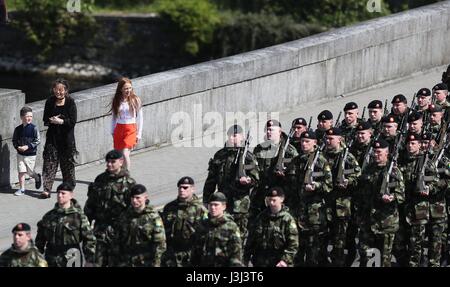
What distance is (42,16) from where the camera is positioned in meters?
47.7

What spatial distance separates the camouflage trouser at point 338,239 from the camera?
16281 mm

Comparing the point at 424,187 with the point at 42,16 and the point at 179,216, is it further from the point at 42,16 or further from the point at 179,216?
the point at 42,16

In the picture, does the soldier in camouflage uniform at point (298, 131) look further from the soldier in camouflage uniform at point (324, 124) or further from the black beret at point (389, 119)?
the black beret at point (389, 119)

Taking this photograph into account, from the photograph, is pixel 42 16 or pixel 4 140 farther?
pixel 42 16

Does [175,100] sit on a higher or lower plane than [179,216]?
higher

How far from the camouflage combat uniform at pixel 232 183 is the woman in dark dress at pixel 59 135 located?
7.67ft

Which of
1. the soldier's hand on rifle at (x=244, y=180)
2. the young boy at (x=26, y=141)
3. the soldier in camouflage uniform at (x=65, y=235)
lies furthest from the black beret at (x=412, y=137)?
the young boy at (x=26, y=141)

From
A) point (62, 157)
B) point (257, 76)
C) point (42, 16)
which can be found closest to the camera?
point (62, 157)

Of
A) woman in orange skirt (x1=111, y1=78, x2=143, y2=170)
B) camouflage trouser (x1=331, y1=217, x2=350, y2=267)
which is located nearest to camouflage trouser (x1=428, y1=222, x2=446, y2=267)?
camouflage trouser (x1=331, y1=217, x2=350, y2=267)

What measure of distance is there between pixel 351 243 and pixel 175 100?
5487 mm

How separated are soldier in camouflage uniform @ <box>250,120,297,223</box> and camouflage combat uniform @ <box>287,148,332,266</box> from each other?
0.30 metres

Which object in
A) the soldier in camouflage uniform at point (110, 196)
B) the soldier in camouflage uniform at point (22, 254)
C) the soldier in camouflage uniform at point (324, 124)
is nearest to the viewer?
the soldier in camouflage uniform at point (22, 254)
